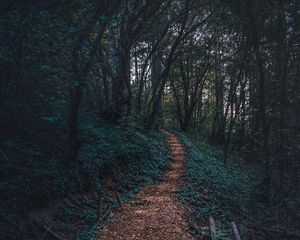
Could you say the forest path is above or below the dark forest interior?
below

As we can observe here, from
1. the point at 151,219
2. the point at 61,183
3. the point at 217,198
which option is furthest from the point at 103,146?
the point at 217,198

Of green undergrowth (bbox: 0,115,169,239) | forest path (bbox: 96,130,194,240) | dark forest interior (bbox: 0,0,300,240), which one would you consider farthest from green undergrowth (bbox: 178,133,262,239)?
green undergrowth (bbox: 0,115,169,239)

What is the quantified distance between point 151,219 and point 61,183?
7.76 feet

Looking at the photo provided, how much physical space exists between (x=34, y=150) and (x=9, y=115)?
1.23m

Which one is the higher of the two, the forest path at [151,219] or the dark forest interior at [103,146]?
the dark forest interior at [103,146]

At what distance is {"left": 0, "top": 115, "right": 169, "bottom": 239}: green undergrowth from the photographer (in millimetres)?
7070

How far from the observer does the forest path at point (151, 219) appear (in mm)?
8055

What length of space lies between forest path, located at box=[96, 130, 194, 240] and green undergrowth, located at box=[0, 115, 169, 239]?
1.40 feet

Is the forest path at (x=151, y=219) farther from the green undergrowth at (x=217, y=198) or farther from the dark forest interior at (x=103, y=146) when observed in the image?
the green undergrowth at (x=217, y=198)

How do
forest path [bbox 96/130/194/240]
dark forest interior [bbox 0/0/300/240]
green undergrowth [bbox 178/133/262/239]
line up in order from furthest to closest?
green undergrowth [bbox 178/133/262/239]
forest path [bbox 96/130/194/240]
dark forest interior [bbox 0/0/300/240]

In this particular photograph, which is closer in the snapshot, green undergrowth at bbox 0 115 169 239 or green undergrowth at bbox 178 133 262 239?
green undergrowth at bbox 0 115 169 239

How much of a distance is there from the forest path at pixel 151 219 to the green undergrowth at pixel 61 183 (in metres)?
0.43

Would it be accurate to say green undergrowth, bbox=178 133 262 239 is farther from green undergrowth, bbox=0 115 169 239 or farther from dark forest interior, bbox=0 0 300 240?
green undergrowth, bbox=0 115 169 239

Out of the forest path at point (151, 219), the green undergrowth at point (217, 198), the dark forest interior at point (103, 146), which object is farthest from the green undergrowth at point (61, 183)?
the green undergrowth at point (217, 198)
